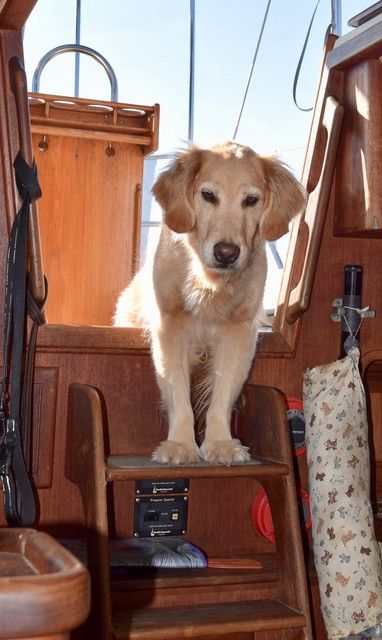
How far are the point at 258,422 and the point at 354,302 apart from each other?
1.62 feet

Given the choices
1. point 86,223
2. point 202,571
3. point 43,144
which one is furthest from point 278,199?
point 43,144

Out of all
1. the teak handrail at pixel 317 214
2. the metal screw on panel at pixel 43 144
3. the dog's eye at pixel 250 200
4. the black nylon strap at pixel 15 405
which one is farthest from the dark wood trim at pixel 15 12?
the metal screw on panel at pixel 43 144

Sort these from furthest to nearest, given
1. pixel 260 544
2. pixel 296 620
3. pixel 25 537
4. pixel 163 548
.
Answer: pixel 260 544
pixel 163 548
pixel 296 620
pixel 25 537

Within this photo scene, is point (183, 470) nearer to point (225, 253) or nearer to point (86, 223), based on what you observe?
point (225, 253)

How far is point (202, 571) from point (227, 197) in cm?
91

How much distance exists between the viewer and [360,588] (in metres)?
1.93

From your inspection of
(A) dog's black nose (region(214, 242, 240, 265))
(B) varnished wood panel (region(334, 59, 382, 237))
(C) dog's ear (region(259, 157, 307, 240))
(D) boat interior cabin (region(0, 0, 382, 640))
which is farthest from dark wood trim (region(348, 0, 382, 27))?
(A) dog's black nose (region(214, 242, 240, 265))

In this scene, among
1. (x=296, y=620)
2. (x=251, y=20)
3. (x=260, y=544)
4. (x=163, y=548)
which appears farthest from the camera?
(x=251, y=20)

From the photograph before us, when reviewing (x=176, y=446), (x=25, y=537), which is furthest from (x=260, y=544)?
(x=25, y=537)

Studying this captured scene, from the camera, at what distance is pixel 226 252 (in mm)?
1938

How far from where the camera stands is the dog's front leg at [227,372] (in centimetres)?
205

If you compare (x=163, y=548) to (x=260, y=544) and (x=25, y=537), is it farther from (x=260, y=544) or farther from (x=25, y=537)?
(x=25, y=537)

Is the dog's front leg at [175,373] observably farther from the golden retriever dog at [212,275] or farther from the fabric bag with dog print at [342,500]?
the fabric bag with dog print at [342,500]

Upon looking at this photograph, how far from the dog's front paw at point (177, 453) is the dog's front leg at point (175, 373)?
0.07ft
